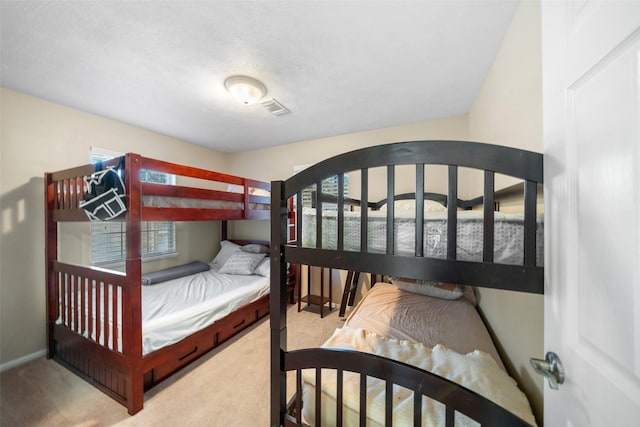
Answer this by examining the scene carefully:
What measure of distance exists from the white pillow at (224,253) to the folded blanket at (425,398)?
2.65 meters

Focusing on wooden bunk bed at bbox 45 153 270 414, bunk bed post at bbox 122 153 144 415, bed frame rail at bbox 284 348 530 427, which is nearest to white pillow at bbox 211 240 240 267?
wooden bunk bed at bbox 45 153 270 414

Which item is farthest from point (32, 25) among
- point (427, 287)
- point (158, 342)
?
point (427, 287)

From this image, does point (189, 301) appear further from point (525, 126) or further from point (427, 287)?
point (525, 126)

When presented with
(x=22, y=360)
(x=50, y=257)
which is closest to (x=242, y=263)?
(x=50, y=257)

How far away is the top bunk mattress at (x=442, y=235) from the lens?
695 millimetres

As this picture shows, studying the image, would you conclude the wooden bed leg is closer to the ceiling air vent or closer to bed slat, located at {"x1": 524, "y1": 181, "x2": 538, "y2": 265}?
bed slat, located at {"x1": 524, "y1": 181, "x2": 538, "y2": 265}

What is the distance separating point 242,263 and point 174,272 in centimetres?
83

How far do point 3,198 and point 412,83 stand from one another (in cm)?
369

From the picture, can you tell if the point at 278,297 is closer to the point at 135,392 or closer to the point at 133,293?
the point at 133,293

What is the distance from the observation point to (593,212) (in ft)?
1.62

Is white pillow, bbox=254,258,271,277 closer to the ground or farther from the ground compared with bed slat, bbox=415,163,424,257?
closer to the ground

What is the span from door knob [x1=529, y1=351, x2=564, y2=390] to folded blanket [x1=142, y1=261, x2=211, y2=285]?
3286 millimetres

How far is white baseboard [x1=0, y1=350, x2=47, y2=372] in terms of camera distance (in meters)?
1.89

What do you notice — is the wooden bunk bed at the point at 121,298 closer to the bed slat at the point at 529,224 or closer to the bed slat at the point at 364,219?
the bed slat at the point at 364,219
